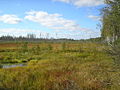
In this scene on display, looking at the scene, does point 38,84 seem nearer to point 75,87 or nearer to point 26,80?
point 26,80

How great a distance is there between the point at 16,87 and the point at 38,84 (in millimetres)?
1066

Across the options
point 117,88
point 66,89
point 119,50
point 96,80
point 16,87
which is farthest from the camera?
point 96,80

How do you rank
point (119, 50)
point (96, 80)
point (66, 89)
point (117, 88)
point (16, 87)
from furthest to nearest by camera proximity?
point (96, 80)
point (16, 87)
point (66, 89)
point (117, 88)
point (119, 50)

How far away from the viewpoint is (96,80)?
8188 mm

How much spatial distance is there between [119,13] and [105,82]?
10.9ft

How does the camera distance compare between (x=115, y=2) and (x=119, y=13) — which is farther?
(x=115, y=2)

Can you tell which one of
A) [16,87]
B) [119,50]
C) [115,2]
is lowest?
[16,87]

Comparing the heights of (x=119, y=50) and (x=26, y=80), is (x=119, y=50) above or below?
above

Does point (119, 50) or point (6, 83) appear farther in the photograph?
point (6, 83)

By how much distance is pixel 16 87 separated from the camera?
769 cm

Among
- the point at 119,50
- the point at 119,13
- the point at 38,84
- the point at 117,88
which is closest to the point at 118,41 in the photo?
the point at 119,50

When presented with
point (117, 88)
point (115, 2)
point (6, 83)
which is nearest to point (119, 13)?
point (115, 2)

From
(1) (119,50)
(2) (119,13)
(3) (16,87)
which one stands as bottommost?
(3) (16,87)

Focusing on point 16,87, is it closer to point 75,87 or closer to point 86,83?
point 75,87
